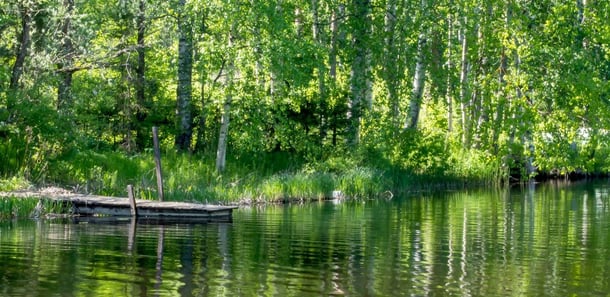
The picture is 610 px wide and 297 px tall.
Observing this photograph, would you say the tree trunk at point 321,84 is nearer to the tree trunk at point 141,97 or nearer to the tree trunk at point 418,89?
the tree trunk at point 418,89

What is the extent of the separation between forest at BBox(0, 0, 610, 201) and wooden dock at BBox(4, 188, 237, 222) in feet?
6.27

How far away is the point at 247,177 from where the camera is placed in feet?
115

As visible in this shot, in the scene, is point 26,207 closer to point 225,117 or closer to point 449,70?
point 225,117

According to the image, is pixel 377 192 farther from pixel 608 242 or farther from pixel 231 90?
pixel 608 242

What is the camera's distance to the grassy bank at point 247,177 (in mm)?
31375

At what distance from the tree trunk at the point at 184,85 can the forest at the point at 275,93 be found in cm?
7

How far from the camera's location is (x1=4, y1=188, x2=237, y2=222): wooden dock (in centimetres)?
2727

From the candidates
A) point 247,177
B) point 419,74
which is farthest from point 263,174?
point 419,74

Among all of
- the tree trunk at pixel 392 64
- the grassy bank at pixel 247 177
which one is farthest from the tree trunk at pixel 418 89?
the grassy bank at pixel 247 177

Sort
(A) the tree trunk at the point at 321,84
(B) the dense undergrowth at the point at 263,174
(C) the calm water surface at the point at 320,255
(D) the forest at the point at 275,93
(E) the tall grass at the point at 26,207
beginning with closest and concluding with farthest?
(C) the calm water surface at the point at 320,255 < (E) the tall grass at the point at 26,207 < (B) the dense undergrowth at the point at 263,174 < (D) the forest at the point at 275,93 < (A) the tree trunk at the point at 321,84

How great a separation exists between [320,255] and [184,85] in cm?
1683

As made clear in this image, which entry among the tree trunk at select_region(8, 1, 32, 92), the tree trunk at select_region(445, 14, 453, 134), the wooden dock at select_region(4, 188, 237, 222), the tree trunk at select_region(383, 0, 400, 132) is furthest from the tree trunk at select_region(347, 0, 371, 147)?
the wooden dock at select_region(4, 188, 237, 222)

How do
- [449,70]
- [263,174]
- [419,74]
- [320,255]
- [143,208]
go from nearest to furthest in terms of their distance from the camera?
[320,255], [143,208], [263,174], [449,70], [419,74]

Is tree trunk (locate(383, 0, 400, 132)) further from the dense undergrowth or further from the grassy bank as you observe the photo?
the grassy bank
